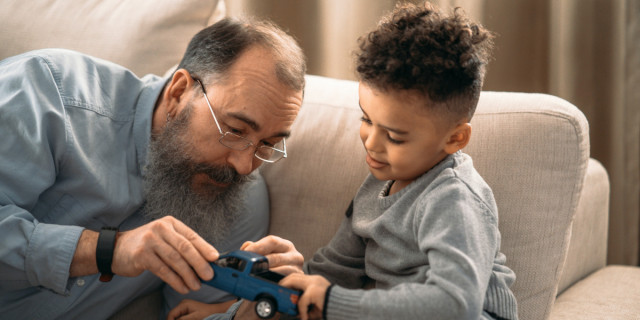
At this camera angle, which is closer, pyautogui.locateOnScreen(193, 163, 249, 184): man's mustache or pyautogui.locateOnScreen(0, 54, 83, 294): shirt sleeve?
pyautogui.locateOnScreen(0, 54, 83, 294): shirt sleeve

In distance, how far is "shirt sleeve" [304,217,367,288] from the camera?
54.1 inches

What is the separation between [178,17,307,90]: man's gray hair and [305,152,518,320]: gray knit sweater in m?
0.33

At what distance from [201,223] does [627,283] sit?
44.5 inches

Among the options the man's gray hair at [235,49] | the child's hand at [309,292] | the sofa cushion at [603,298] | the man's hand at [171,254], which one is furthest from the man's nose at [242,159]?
the sofa cushion at [603,298]

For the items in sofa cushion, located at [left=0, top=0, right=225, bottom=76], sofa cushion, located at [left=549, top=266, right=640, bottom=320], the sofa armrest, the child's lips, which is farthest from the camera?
sofa cushion, located at [left=0, top=0, right=225, bottom=76]

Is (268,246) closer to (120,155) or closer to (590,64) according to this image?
(120,155)

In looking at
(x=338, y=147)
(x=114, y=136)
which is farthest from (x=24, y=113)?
(x=338, y=147)

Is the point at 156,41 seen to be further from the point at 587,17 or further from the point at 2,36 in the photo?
the point at 587,17

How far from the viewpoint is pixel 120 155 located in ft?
5.04

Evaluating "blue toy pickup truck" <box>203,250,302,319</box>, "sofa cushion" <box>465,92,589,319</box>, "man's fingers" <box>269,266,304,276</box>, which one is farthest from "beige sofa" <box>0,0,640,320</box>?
"blue toy pickup truck" <box>203,250,302,319</box>

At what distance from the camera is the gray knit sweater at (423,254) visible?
3.36 ft

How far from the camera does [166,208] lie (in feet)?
4.94

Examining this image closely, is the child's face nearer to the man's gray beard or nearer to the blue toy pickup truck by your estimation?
the blue toy pickup truck

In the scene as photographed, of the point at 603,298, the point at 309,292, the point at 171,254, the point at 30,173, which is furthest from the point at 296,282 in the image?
the point at 603,298
